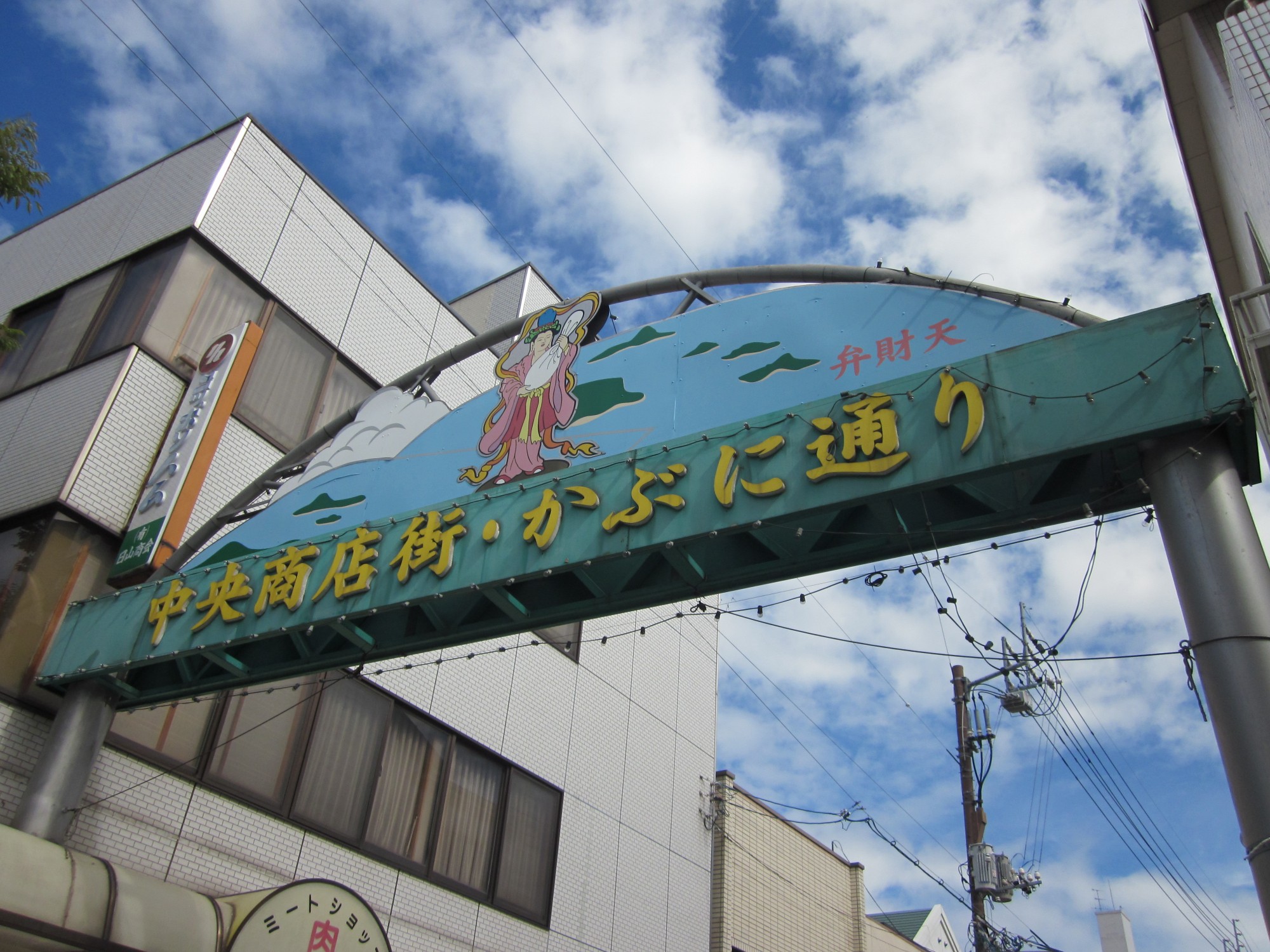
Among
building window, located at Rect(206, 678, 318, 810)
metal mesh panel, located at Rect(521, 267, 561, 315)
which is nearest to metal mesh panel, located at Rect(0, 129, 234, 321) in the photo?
building window, located at Rect(206, 678, 318, 810)

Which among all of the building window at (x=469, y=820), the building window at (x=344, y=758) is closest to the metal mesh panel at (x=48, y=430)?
the building window at (x=344, y=758)

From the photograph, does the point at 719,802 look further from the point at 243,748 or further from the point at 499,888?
the point at 243,748

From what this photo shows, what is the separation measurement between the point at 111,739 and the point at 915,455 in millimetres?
8263

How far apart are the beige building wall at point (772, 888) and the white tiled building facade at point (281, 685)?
0.41m

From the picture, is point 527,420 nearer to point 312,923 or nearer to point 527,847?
point 312,923

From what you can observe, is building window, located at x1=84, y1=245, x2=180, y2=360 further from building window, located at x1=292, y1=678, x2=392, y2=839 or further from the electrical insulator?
the electrical insulator

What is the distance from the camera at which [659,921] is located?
1551cm

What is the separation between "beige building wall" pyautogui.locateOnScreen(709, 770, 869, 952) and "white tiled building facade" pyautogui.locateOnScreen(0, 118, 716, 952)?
41 cm

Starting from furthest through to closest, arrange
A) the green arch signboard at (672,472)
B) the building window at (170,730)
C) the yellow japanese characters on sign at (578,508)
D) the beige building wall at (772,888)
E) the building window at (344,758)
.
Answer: the beige building wall at (772,888), the building window at (344,758), the building window at (170,730), the yellow japanese characters on sign at (578,508), the green arch signboard at (672,472)

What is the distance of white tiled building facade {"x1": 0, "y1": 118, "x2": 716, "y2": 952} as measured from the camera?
1007cm

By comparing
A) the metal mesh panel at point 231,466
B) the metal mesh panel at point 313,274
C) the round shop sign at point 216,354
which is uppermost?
the metal mesh panel at point 313,274

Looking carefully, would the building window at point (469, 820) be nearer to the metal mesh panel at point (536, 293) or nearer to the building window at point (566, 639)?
the building window at point (566, 639)

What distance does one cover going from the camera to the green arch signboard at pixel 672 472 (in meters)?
6.77

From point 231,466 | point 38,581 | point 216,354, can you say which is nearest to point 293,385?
point 231,466
